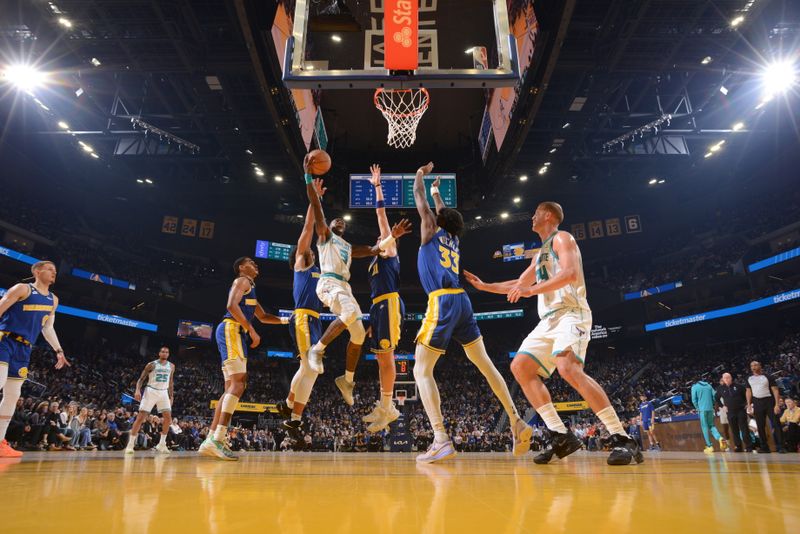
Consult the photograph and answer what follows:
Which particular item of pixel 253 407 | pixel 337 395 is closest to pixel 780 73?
pixel 337 395

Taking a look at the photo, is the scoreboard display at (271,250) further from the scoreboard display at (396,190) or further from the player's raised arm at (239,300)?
the player's raised arm at (239,300)

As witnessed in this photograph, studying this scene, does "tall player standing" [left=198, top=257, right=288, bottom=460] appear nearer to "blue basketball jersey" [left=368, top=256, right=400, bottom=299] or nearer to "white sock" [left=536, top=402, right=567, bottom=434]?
"blue basketball jersey" [left=368, top=256, right=400, bottom=299]

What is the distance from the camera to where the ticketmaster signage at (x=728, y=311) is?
61.0ft

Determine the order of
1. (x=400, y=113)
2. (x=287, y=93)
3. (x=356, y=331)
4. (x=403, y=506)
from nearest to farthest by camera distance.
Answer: (x=403, y=506) < (x=356, y=331) < (x=400, y=113) < (x=287, y=93)

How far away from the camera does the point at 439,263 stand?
4621 mm

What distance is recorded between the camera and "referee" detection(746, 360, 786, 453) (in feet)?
27.6

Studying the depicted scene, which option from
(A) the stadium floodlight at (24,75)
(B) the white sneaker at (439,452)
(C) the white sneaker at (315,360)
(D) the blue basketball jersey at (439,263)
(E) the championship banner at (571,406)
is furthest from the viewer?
(E) the championship banner at (571,406)

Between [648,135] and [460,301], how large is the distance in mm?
15211

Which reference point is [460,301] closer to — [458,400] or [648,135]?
[648,135]

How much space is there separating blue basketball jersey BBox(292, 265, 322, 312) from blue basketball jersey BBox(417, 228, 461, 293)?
4.79 feet

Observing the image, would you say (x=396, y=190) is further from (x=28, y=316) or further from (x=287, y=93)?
(x=28, y=316)

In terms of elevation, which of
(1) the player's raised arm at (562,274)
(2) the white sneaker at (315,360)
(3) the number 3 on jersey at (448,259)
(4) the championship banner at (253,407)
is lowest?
(4) the championship banner at (253,407)

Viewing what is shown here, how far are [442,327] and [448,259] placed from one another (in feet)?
2.41

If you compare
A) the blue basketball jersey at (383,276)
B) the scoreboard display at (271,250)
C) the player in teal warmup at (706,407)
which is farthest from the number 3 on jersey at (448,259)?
the scoreboard display at (271,250)
